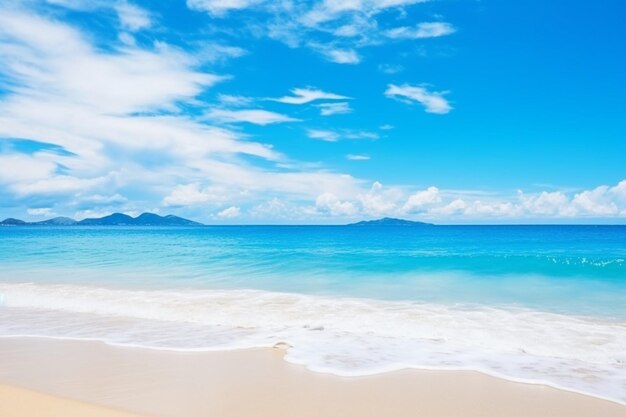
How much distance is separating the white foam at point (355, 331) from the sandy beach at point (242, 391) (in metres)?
0.52

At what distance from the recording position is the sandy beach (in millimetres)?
4711

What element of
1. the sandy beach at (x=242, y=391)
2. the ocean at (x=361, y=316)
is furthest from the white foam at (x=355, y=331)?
the sandy beach at (x=242, y=391)

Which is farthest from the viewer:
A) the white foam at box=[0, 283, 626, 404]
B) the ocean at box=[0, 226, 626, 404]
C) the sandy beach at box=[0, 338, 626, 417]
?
the ocean at box=[0, 226, 626, 404]

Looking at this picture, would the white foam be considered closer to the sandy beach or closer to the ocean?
the ocean

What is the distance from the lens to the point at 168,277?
1831cm

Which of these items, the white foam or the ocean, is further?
the ocean

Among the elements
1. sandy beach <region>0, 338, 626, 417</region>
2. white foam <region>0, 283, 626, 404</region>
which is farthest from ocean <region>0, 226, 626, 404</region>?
sandy beach <region>0, 338, 626, 417</region>

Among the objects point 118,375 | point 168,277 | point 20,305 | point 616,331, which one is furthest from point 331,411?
point 168,277

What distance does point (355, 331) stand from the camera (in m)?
8.87

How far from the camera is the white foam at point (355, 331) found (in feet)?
21.6

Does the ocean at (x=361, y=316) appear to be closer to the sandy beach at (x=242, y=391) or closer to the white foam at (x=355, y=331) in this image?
the white foam at (x=355, y=331)

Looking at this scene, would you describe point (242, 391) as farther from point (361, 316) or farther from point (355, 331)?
point (361, 316)

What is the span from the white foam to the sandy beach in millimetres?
516

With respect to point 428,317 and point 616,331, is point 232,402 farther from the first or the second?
point 616,331
